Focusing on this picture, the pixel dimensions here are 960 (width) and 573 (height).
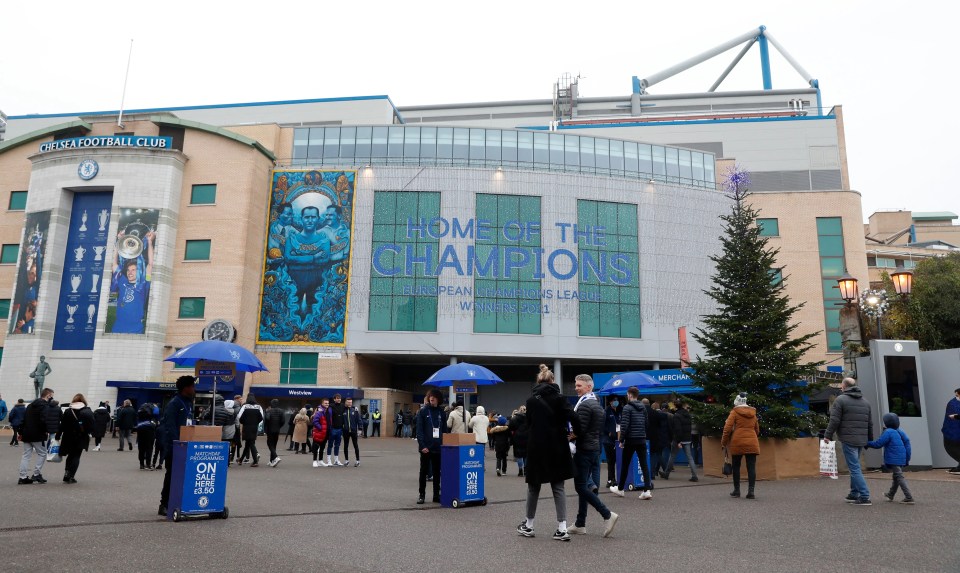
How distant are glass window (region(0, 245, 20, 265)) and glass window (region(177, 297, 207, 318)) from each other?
1170cm

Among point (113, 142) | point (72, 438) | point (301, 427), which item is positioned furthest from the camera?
point (113, 142)

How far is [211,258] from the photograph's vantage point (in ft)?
140

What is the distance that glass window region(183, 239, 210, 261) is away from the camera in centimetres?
4300

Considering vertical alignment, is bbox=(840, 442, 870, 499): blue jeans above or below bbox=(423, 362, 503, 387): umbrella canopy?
below

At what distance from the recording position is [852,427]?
11055mm

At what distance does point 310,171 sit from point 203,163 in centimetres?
640

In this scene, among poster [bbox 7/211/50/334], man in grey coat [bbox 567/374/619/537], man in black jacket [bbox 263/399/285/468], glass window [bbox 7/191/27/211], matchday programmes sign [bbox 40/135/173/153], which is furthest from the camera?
glass window [bbox 7/191/27/211]

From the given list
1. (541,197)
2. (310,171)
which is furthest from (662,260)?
(310,171)

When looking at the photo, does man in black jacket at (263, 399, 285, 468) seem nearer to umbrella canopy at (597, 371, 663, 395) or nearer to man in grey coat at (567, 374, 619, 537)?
umbrella canopy at (597, 371, 663, 395)

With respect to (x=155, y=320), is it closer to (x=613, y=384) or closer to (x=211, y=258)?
(x=211, y=258)

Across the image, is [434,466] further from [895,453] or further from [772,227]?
[772,227]

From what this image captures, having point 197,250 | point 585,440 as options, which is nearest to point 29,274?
point 197,250

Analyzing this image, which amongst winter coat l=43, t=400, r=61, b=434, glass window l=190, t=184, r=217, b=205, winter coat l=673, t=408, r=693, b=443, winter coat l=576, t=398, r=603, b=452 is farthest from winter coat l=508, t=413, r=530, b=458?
glass window l=190, t=184, r=217, b=205

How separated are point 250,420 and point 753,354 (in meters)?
12.2
